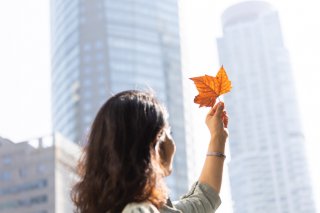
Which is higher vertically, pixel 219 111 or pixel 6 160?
pixel 6 160

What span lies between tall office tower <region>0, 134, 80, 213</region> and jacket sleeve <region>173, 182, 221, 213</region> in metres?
18.5

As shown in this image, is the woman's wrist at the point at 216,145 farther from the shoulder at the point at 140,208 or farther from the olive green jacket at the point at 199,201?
the shoulder at the point at 140,208

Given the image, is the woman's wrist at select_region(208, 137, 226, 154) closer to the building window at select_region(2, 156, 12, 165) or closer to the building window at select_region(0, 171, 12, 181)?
the building window at select_region(2, 156, 12, 165)

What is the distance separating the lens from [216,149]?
0.62 metres

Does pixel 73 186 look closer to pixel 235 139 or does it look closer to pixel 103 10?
pixel 103 10

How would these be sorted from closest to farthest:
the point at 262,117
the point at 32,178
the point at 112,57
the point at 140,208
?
the point at 140,208 → the point at 32,178 → the point at 112,57 → the point at 262,117

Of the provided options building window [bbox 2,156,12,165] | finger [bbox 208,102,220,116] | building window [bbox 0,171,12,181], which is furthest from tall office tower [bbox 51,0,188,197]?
finger [bbox 208,102,220,116]

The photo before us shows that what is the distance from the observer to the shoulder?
45cm

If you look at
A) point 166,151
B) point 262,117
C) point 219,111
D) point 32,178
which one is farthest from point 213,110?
point 262,117

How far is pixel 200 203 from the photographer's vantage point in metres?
0.59

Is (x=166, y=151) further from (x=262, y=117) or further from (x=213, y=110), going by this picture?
(x=262, y=117)

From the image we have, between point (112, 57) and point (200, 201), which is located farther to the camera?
point (112, 57)

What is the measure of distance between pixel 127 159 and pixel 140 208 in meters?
0.05

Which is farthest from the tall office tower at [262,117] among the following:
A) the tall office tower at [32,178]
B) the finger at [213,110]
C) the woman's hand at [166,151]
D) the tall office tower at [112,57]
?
the woman's hand at [166,151]
